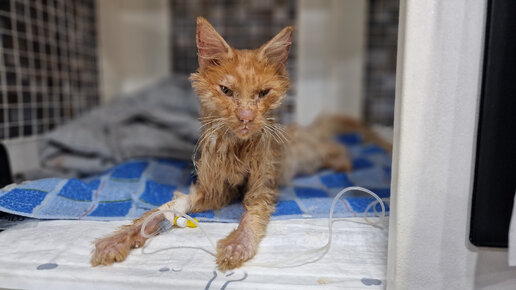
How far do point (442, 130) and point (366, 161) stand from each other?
1.12 m

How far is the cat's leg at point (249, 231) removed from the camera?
2.43 ft

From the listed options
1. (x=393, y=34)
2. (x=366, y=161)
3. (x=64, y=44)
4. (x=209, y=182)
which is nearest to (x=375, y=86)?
(x=393, y=34)

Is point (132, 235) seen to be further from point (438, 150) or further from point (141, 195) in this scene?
point (438, 150)

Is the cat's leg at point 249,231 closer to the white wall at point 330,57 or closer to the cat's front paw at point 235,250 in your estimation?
the cat's front paw at point 235,250

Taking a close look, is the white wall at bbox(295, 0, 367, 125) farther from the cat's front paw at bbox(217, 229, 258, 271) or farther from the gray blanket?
the cat's front paw at bbox(217, 229, 258, 271)

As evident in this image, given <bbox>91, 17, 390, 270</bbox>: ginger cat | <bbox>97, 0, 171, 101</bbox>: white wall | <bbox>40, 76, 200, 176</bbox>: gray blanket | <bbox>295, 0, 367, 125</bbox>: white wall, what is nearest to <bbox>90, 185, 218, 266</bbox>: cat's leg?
<bbox>91, 17, 390, 270</bbox>: ginger cat

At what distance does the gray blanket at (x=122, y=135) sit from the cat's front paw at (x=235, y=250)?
875mm

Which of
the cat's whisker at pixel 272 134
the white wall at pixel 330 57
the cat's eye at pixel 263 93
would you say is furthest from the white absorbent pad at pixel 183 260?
the white wall at pixel 330 57

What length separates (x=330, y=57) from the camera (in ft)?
7.70

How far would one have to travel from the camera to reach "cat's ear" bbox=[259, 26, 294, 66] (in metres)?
0.87

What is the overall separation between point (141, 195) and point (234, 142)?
43 cm

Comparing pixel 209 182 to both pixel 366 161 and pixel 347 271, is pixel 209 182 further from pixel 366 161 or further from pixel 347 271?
pixel 366 161

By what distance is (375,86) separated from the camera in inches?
95.7

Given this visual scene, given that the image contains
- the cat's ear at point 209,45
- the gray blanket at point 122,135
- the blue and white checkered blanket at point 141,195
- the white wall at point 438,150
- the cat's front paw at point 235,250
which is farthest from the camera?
the gray blanket at point 122,135
